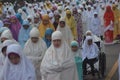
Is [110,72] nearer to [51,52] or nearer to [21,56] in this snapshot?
[51,52]

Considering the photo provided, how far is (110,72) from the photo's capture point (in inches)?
474

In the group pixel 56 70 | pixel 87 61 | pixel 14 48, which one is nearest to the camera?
pixel 14 48

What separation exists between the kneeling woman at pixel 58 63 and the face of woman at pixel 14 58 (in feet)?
5.51

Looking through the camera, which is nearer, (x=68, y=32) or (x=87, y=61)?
(x=87, y=61)

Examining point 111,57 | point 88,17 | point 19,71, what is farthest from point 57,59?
point 88,17

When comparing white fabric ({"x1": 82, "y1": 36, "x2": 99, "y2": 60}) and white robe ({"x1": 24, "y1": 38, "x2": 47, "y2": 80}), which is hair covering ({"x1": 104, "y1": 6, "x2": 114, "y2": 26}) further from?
white robe ({"x1": 24, "y1": 38, "x2": 47, "y2": 80})

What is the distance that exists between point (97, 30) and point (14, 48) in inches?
492

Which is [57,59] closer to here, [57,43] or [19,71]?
[57,43]

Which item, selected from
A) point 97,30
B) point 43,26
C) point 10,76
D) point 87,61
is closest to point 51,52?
point 10,76

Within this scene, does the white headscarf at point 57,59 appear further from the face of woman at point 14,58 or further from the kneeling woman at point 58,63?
the face of woman at point 14,58

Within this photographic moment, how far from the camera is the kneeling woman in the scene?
27.0ft

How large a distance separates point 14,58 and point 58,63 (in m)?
1.78

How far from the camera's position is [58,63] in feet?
26.9

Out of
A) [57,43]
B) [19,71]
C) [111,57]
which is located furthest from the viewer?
[111,57]
